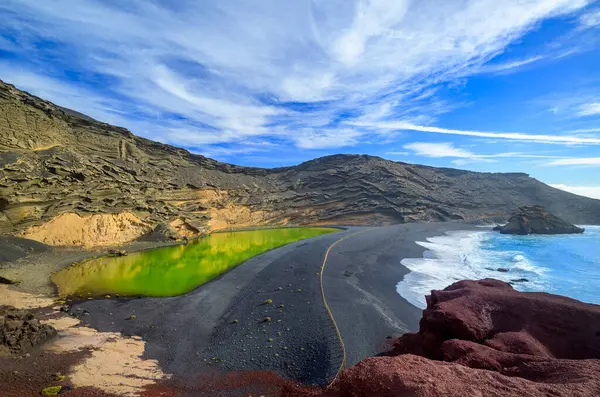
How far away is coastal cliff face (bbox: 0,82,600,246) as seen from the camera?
26.0m

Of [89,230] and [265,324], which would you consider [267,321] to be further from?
[89,230]

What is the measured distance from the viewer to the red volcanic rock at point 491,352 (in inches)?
143

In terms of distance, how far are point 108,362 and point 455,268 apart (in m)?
21.8

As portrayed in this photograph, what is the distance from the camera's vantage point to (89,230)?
89.8 feet

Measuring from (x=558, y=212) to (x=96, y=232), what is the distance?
96.0 m

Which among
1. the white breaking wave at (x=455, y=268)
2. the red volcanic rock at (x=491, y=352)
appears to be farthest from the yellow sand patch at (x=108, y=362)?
the white breaking wave at (x=455, y=268)

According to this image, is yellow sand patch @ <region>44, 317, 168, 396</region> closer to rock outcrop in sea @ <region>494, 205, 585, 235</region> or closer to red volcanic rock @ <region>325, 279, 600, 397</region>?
red volcanic rock @ <region>325, 279, 600, 397</region>

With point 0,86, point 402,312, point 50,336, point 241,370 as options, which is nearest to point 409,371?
point 241,370

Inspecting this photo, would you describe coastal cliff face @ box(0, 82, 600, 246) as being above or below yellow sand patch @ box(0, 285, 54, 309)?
above

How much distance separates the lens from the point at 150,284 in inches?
695

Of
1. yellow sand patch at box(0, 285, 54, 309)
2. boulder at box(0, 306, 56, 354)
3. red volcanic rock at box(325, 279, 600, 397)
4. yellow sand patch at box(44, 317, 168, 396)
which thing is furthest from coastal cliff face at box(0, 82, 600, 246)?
red volcanic rock at box(325, 279, 600, 397)

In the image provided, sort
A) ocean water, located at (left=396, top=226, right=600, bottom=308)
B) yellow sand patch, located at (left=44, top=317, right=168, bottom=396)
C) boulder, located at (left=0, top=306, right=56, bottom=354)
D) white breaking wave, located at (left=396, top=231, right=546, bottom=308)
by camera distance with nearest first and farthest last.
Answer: yellow sand patch, located at (left=44, top=317, right=168, bottom=396), boulder, located at (left=0, top=306, right=56, bottom=354), white breaking wave, located at (left=396, top=231, right=546, bottom=308), ocean water, located at (left=396, top=226, right=600, bottom=308)

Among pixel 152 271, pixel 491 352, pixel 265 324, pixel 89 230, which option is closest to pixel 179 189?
pixel 89 230

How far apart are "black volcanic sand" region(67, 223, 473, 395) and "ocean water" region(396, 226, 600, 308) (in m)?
2.13
